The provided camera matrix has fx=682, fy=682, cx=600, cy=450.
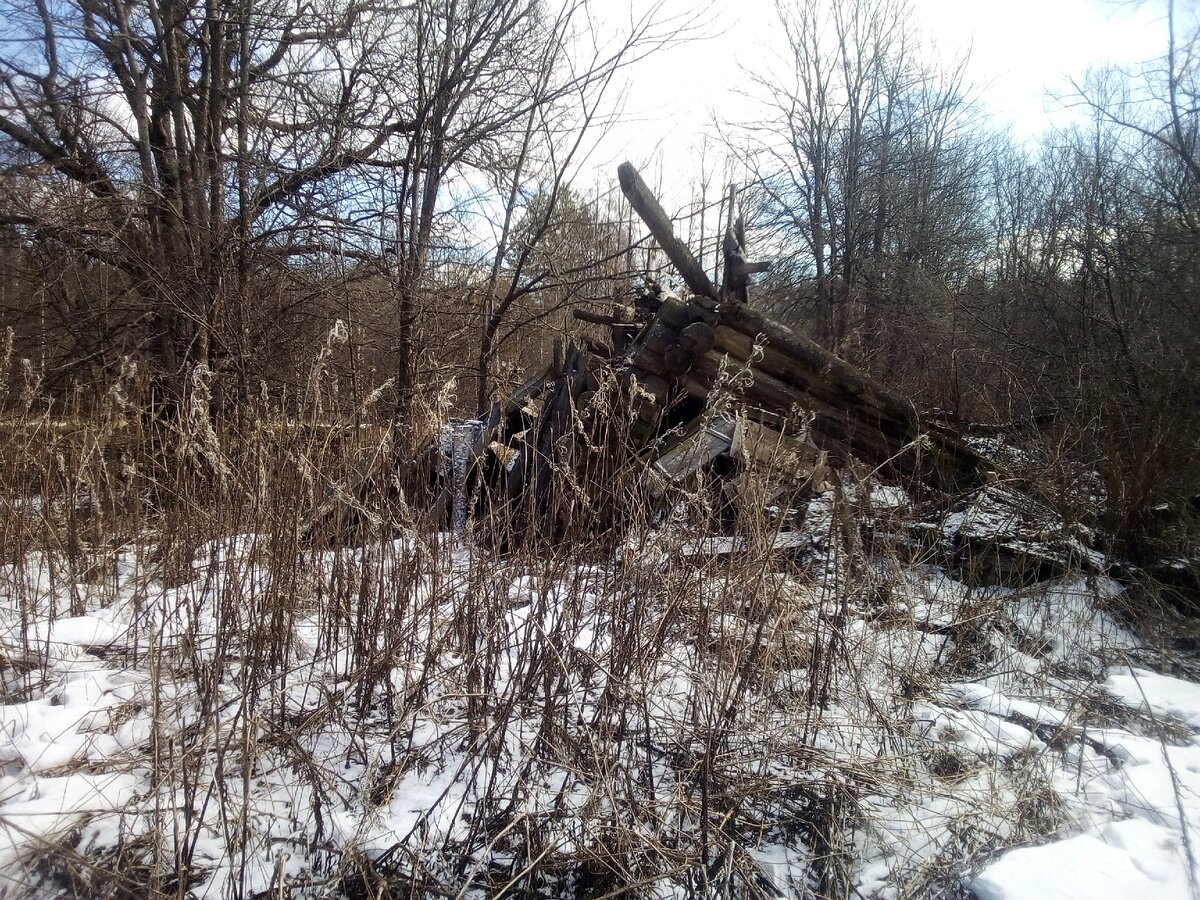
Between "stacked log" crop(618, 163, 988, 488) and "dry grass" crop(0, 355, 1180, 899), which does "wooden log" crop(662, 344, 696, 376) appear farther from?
"dry grass" crop(0, 355, 1180, 899)

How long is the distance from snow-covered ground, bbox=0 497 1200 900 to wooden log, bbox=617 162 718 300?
342 cm

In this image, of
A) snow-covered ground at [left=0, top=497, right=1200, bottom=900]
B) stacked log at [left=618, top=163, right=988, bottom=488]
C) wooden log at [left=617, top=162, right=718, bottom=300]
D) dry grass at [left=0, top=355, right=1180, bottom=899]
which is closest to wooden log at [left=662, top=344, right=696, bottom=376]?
stacked log at [left=618, top=163, right=988, bottom=488]

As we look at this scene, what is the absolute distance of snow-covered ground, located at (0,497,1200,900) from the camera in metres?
1.99

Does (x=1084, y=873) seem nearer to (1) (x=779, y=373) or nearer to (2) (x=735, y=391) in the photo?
(2) (x=735, y=391)

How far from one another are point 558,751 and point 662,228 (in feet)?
15.8

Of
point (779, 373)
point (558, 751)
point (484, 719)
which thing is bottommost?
point (558, 751)

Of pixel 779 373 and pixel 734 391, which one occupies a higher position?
pixel 779 373

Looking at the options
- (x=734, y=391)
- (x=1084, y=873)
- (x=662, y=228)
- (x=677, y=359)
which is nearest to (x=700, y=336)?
(x=677, y=359)

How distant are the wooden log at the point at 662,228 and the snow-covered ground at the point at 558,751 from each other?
11.2ft

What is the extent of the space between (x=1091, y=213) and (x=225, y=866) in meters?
10.8

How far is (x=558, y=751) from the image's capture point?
2.39 m

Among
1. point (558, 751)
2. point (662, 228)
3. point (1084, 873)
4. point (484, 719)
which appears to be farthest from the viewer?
point (662, 228)

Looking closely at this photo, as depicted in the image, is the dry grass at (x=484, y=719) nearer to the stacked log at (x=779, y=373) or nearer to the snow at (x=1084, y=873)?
the snow at (x=1084, y=873)

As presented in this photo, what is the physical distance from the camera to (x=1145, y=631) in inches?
155
